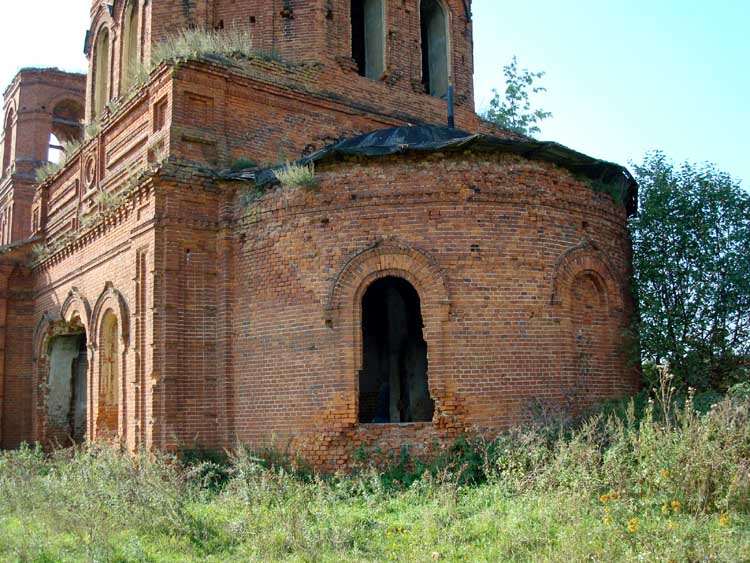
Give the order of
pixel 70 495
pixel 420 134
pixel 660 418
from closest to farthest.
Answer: pixel 70 495 < pixel 660 418 < pixel 420 134

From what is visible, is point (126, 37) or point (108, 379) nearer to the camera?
point (108, 379)

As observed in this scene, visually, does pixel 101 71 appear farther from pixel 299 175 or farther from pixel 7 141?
pixel 7 141

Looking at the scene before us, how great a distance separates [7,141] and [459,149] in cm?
2052

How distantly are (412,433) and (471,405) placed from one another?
2.84 ft

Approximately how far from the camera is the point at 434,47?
16.4 meters

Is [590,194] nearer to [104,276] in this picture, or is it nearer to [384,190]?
[384,190]

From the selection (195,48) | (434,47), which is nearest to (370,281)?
(195,48)

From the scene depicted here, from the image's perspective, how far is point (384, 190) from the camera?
1081 cm

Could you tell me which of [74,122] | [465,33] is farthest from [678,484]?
[74,122]

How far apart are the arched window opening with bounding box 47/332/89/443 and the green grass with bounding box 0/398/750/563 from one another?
21.7 feet

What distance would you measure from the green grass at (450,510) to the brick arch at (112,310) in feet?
9.30

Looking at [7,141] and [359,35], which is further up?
[7,141]

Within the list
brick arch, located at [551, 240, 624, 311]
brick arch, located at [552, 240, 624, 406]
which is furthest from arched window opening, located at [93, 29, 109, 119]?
brick arch, located at [552, 240, 624, 406]

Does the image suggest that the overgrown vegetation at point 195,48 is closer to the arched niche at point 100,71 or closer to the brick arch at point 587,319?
the arched niche at point 100,71
